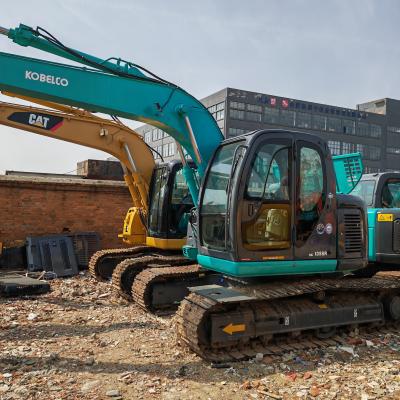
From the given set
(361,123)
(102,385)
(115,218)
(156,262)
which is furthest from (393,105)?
(102,385)

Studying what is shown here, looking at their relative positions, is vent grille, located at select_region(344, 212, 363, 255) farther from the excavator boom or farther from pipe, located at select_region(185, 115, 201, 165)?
the excavator boom

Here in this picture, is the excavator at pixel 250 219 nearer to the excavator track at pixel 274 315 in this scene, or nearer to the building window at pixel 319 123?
the excavator track at pixel 274 315

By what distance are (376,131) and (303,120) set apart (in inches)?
480

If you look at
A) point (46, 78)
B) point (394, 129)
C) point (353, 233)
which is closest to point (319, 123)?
point (394, 129)

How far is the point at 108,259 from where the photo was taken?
9562mm

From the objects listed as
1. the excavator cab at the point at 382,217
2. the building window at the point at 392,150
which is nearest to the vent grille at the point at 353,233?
the excavator cab at the point at 382,217

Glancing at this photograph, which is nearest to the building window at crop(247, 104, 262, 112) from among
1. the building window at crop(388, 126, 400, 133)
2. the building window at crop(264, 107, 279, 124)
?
the building window at crop(264, 107, 279, 124)

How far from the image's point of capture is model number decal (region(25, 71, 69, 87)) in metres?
5.26

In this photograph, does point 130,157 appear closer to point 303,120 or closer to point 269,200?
point 269,200

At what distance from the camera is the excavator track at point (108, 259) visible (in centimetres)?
930

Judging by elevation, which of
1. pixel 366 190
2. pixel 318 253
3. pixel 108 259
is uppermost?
pixel 366 190

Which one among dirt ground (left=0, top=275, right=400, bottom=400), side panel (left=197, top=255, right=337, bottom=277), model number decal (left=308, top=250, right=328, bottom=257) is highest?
model number decal (left=308, top=250, right=328, bottom=257)

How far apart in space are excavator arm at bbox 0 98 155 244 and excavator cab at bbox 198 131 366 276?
416 cm

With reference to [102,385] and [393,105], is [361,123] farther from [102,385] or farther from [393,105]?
[102,385]
